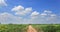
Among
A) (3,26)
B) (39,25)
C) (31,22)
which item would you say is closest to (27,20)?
(31,22)

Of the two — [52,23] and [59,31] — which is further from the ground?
[52,23]

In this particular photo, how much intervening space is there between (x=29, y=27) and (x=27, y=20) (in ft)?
0.56

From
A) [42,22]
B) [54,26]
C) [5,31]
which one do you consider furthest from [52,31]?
[5,31]

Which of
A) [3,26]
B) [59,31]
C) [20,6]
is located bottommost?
[59,31]

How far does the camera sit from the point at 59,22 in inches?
87.6

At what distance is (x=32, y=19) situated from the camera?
2201 mm

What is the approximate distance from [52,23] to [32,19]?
1.43 ft

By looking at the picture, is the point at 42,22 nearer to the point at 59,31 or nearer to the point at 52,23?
the point at 52,23

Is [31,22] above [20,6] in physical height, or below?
below

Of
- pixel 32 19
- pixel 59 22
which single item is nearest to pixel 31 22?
pixel 32 19

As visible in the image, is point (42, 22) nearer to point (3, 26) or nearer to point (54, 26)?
point (54, 26)

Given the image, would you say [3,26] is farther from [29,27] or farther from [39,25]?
[39,25]

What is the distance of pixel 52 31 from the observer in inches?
89.0

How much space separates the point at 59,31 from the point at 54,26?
0.15 m
